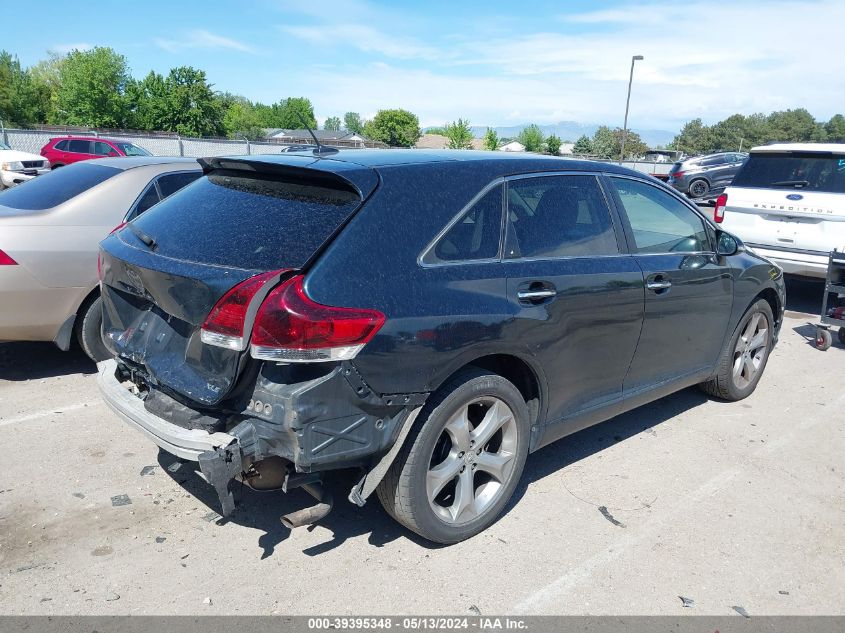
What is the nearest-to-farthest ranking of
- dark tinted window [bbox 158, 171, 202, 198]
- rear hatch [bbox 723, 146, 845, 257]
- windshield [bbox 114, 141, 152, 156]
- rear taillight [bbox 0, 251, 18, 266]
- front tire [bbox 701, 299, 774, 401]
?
rear taillight [bbox 0, 251, 18, 266] → front tire [bbox 701, 299, 774, 401] → dark tinted window [bbox 158, 171, 202, 198] → rear hatch [bbox 723, 146, 845, 257] → windshield [bbox 114, 141, 152, 156]

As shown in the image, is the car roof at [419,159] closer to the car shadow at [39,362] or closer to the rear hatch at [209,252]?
the rear hatch at [209,252]

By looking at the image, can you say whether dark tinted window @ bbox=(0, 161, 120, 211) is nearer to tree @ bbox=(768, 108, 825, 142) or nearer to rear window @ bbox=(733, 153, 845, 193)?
rear window @ bbox=(733, 153, 845, 193)

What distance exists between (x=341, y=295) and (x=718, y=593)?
2.15 metres

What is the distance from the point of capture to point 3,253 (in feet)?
15.9

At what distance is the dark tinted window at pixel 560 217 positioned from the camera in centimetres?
357

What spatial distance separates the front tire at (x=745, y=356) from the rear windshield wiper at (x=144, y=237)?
3.93m

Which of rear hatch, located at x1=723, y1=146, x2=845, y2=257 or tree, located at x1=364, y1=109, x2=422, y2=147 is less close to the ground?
tree, located at x1=364, y1=109, x2=422, y2=147

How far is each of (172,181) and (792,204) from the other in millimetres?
6747

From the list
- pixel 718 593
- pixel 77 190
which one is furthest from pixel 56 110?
pixel 718 593

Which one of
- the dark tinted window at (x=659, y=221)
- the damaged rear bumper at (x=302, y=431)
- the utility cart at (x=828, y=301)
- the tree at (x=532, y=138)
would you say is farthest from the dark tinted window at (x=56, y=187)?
the tree at (x=532, y=138)

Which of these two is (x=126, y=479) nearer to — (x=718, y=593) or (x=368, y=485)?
(x=368, y=485)

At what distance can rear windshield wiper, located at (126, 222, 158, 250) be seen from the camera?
10.9 feet

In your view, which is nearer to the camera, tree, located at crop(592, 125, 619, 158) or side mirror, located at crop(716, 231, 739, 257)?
side mirror, located at crop(716, 231, 739, 257)

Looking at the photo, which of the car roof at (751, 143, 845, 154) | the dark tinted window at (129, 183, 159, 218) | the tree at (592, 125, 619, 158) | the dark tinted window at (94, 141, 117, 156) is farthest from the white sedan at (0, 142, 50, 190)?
the tree at (592, 125, 619, 158)
